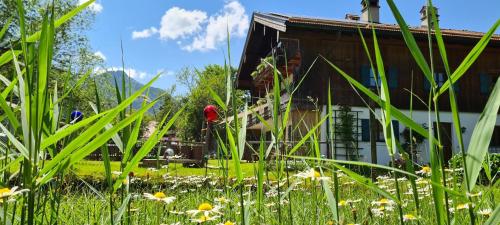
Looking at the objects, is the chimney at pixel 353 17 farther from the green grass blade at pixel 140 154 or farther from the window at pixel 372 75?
the green grass blade at pixel 140 154

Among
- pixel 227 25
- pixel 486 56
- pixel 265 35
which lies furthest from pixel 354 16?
pixel 227 25

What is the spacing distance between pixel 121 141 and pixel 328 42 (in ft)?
57.3

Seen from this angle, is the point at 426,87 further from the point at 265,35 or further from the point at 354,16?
A: the point at 265,35

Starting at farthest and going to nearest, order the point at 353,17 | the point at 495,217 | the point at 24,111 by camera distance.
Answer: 1. the point at 353,17
2. the point at 24,111
3. the point at 495,217

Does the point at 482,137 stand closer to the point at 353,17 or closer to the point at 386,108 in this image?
the point at 386,108

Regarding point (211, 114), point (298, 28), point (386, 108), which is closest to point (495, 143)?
point (298, 28)

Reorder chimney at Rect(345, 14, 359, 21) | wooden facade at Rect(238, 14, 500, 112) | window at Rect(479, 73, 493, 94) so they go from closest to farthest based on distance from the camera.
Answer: wooden facade at Rect(238, 14, 500, 112) → window at Rect(479, 73, 493, 94) → chimney at Rect(345, 14, 359, 21)

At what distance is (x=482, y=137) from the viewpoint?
64 centimetres

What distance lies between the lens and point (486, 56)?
19719 mm

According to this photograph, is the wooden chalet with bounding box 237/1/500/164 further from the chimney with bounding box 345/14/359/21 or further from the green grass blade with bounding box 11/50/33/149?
the green grass blade with bounding box 11/50/33/149

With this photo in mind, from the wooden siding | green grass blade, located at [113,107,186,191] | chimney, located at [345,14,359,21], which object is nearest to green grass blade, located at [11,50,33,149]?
green grass blade, located at [113,107,186,191]

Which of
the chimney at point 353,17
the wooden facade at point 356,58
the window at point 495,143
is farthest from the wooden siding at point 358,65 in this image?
the chimney at point 353,17

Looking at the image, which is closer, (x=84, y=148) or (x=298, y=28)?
(x=84, y=148)

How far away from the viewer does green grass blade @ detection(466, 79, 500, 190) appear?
625 millimetres
